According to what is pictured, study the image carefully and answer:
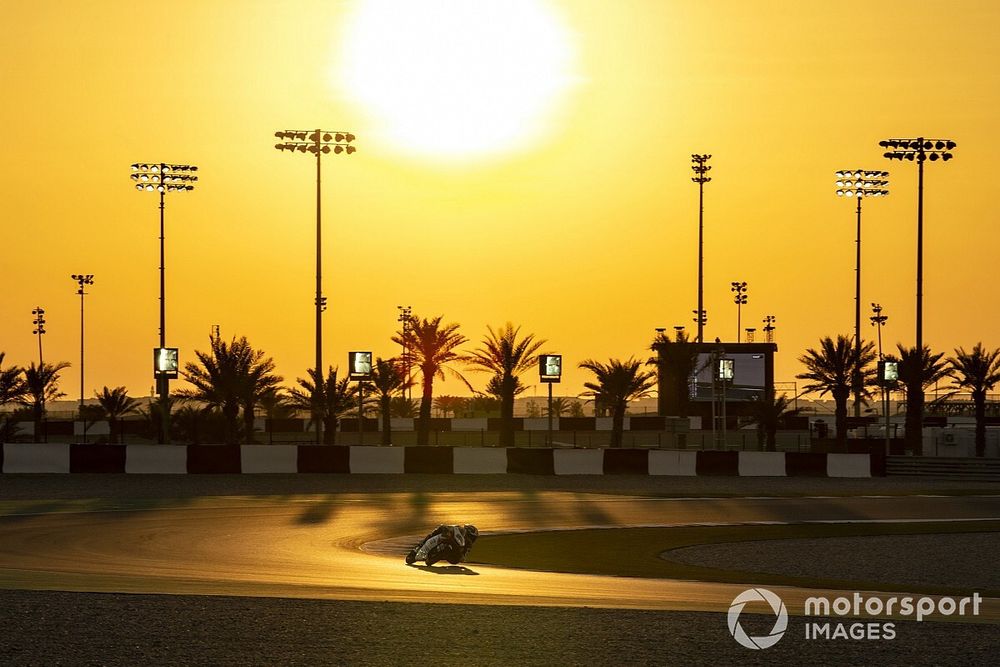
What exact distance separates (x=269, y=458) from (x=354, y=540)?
745 inches

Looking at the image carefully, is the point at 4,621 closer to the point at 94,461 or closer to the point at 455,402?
the point at 94,461

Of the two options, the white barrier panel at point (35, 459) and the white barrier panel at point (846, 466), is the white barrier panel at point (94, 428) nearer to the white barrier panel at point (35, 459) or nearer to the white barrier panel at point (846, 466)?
the white barrier panel at point (35, 459)

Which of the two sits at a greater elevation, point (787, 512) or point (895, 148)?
point (895, 148)

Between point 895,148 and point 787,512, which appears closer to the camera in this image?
point 787,512

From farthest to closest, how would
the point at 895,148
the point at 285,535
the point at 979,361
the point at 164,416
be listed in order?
the point at 979,361 → the point at 895,148 → the point at 164,416 → the point at 285,535

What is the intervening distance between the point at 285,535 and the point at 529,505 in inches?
355

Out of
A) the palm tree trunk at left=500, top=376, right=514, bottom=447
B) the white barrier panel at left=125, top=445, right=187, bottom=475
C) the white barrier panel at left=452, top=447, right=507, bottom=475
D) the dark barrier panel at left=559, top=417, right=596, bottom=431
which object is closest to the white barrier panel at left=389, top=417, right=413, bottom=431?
the dark barrier panel at left=559, top=417, right=596, bottom=431

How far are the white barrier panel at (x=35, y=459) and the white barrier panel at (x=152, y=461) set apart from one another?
5.72 feet

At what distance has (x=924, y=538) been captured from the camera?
26.1 meters

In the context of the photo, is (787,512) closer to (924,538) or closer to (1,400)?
(924,538)

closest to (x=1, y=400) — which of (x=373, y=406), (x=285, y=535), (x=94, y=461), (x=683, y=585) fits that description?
(x=373, y=406)

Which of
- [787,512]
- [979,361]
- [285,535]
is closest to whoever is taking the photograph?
[285,535]

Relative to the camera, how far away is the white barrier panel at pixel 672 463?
4456 centimetres

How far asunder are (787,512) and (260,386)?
128 ft
